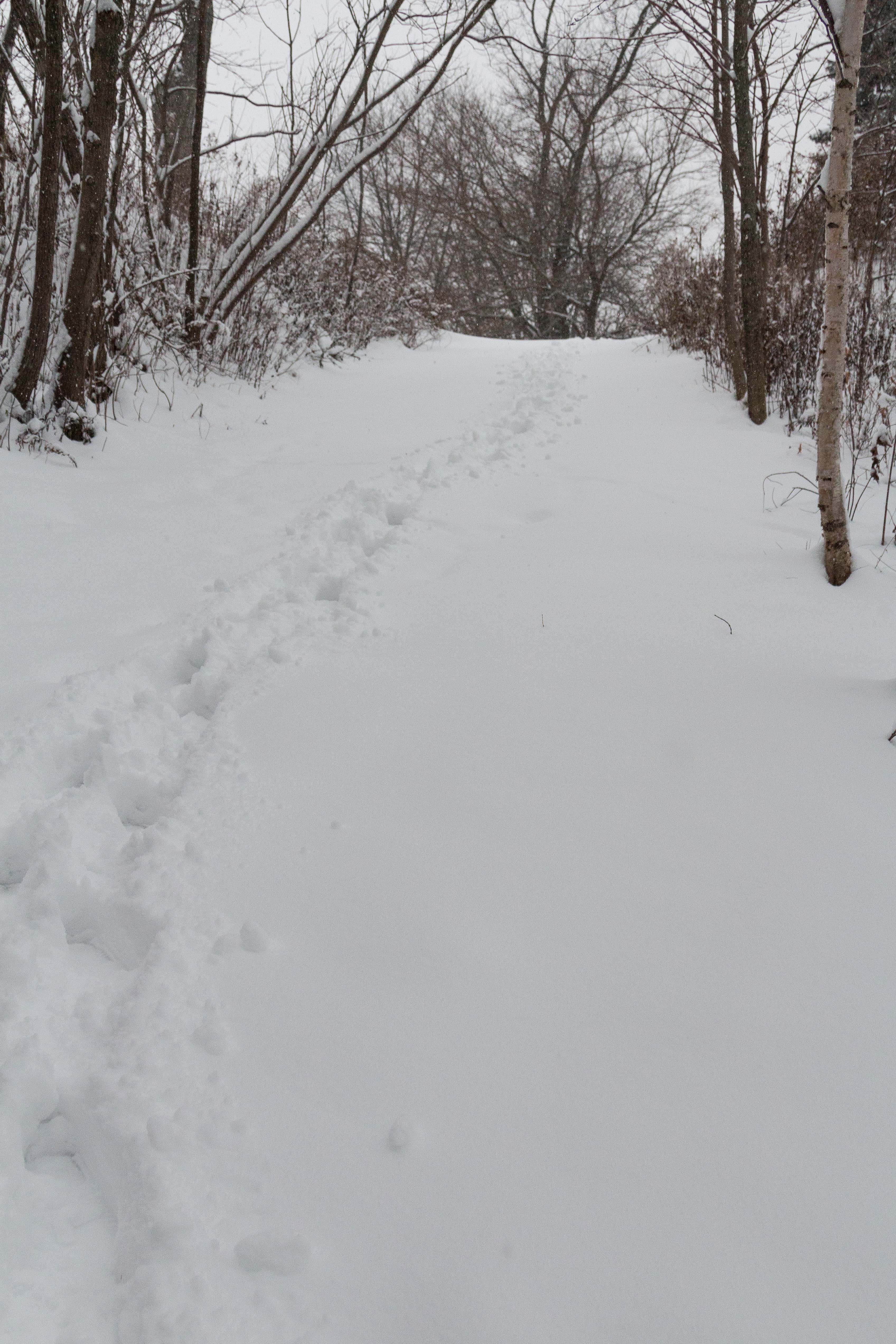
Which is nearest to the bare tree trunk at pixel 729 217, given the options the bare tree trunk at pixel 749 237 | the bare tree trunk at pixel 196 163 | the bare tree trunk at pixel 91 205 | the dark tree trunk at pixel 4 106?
the bare tree trunk at pixel 749 237

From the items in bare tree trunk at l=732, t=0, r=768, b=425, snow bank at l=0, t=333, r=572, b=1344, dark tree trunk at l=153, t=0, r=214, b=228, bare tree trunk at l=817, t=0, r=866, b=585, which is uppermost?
dark tree trunk at l=153, t=0, r=214, b=228

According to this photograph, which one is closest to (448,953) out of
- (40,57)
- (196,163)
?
(40,57)

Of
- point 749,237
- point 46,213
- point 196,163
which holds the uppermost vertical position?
point 196,163

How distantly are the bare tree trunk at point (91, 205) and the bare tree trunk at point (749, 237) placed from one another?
3.62m

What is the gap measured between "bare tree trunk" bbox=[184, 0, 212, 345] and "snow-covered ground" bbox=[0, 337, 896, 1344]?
11.6ft

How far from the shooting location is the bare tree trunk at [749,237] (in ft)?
16.2

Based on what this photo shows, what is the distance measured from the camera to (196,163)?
5293mm

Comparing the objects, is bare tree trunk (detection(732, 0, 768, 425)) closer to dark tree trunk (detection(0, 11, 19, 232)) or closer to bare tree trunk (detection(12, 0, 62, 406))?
bare tree trunk (detection(12, 0, 62, 406))

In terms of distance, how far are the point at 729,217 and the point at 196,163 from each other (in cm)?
376

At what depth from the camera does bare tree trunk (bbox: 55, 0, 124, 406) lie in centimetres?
350

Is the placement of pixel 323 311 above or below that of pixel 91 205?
above

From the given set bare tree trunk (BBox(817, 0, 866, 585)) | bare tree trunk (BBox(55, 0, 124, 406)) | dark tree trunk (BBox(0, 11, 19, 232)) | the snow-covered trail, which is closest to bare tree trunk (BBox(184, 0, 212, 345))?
dark tree trunk (BBox(0, 11, 19, 232))

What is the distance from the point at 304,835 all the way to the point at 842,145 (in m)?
2.38

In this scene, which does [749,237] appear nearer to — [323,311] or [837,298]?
[837,298]
